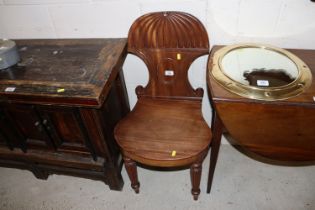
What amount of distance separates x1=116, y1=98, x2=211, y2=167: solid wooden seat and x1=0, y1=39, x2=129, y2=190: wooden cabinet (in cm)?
14

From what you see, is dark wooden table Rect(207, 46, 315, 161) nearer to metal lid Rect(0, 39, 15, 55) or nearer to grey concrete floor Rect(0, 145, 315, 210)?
grey concrete floor Rect(0, 145, 315, 210)

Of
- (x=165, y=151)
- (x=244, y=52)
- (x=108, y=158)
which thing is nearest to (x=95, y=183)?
(x=108, y=158)

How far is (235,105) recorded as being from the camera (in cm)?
103

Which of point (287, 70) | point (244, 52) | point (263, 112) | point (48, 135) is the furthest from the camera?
point (48, 135)

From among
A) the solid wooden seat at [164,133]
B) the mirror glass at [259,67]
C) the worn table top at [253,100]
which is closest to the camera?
the worn table top at [253,100]

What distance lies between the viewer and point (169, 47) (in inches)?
54.6

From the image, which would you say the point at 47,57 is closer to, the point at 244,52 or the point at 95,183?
the point at 95,183

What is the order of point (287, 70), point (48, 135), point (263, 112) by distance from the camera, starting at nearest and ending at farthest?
point (263, 112), point (287, 70), point (48, 135)

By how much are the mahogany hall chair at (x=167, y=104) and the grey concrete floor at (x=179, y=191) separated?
124mm

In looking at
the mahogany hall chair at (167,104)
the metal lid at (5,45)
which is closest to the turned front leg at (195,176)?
the mahogany hall chair at (167,104)

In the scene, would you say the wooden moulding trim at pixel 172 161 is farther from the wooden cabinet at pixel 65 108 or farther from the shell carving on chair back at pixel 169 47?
the shell carving on chair back at pixel 169 47

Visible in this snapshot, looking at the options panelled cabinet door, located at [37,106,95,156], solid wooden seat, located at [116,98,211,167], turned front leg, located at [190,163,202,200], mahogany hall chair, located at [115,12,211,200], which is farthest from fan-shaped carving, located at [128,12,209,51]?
turned front leg, located at [190,163,202,200]

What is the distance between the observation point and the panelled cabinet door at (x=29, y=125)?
1.30m

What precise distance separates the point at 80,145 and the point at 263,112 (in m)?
0.99
